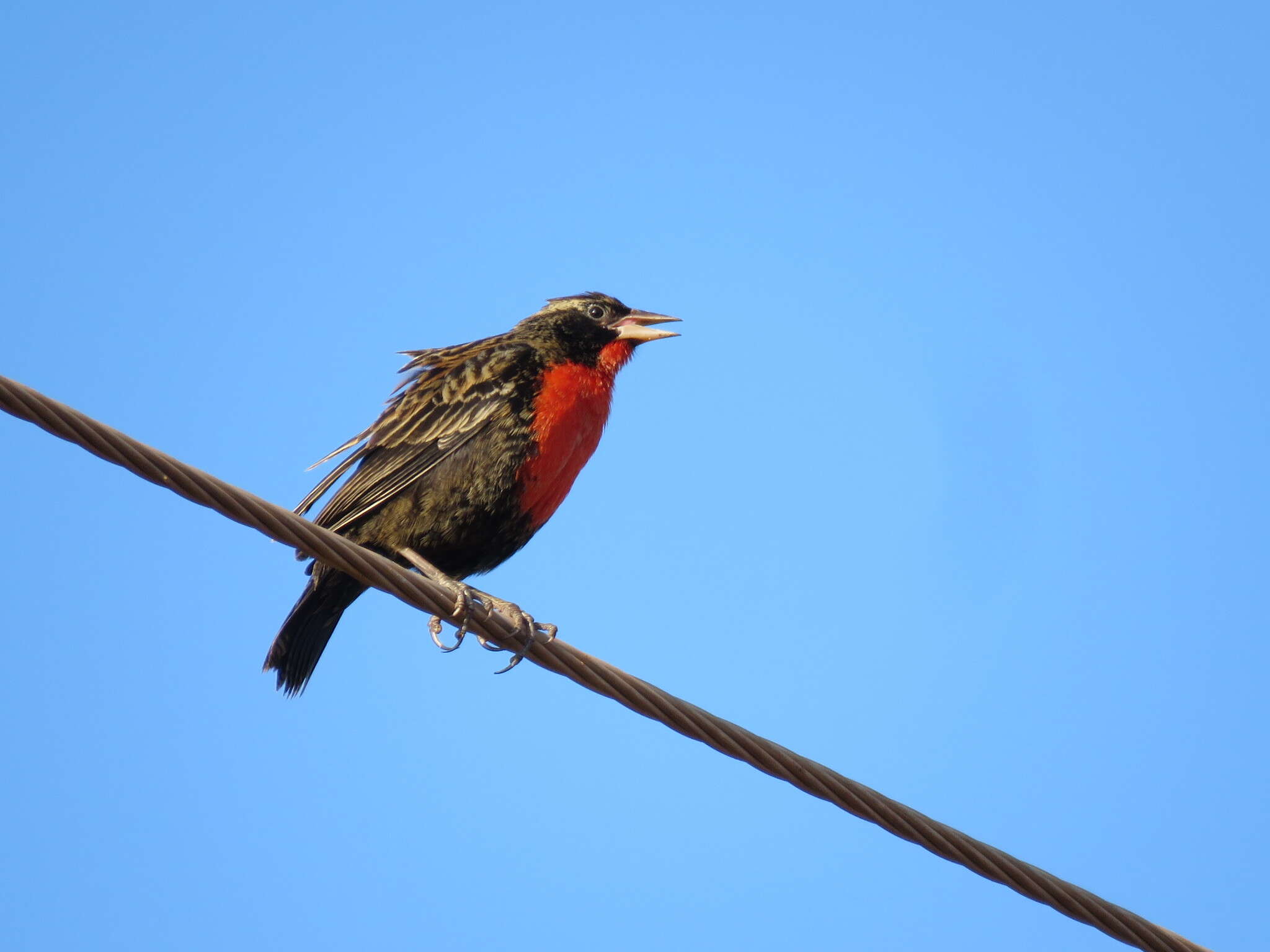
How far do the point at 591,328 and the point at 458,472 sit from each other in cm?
161

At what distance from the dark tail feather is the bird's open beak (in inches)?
87.0

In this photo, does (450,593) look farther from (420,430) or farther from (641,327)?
(641,327)

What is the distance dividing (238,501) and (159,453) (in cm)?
26

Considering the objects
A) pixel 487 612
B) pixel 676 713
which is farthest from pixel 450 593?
pixel 676 713

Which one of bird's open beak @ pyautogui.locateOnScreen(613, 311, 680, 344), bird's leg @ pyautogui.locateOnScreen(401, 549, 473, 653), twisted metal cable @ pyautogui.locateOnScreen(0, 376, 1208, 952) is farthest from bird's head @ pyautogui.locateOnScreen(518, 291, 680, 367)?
twisted metal cable @ pyautogui.locateOnScreen(0, 376, 1208, 952)

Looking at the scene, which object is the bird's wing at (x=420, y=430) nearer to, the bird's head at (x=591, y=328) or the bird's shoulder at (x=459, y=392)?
the bird's shoulder at (x=459, y=392)

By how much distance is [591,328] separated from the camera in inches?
301

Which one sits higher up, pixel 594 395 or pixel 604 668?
pixel 594 395

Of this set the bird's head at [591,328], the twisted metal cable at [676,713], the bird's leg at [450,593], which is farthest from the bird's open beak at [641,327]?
the twisted metal cable at [676,713]

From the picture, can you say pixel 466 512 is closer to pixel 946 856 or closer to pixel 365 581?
pixel 365 581

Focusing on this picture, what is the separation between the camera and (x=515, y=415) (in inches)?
257

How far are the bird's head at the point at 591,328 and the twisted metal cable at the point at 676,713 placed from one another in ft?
10.5

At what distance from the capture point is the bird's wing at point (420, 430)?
21.2 feet

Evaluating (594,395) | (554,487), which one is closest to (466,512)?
(554,487)
